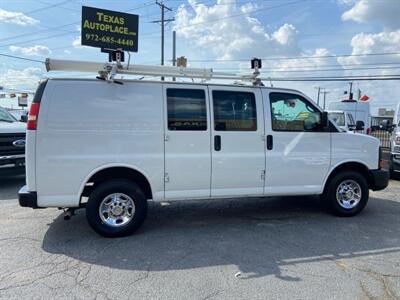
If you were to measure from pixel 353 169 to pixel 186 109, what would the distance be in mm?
3156

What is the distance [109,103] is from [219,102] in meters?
1.63

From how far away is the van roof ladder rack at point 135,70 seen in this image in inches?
198

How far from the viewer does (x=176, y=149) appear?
520 centimetres

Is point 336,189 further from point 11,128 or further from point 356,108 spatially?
point 356,108

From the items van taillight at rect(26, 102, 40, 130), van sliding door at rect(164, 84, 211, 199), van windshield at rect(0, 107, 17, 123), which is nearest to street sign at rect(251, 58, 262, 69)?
van sliding door at rect(164, 84, 211, 199)

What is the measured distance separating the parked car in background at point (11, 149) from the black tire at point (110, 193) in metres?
4.09

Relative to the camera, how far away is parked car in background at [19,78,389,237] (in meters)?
4.79

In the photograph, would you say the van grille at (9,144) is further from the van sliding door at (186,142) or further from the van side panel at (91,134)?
the van sliding door at (186,142)

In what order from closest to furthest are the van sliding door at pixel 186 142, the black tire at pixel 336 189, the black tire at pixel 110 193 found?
the black tire at pixel 110 193
the van sliding door at pixel 186 142
the black tire at pixel 336 189

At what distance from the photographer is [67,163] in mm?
4812

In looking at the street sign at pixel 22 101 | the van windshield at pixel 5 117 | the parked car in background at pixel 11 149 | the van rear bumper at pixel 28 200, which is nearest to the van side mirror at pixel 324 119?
the van rear bumper at pixel 28 200

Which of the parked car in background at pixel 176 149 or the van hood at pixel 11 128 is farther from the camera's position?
the van hood at pixel 11 128

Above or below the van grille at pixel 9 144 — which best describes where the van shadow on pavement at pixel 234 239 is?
below

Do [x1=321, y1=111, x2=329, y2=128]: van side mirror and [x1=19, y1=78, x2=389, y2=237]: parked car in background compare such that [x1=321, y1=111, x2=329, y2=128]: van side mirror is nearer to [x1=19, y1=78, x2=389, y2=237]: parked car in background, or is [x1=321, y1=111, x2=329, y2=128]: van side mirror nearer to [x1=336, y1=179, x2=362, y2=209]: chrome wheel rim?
[x1=19, y1=78, x2=389, y2=237]: parked car in background
